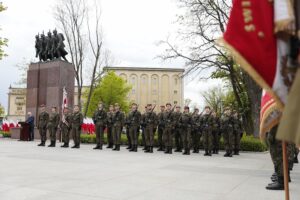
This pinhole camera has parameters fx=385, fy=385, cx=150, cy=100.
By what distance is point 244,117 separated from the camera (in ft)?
93.3

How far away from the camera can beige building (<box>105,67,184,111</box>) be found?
86.6 metres

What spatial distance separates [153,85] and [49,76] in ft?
212

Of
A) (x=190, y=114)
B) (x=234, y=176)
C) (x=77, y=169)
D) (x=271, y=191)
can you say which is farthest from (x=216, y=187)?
(x=190, y=114)

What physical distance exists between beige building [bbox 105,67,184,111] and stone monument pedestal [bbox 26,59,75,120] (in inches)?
2424

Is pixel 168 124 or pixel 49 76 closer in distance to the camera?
pixel 168 124

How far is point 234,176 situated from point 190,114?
798cm

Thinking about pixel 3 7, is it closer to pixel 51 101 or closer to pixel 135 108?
pixel 51 101

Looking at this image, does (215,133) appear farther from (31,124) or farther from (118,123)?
(31,124)

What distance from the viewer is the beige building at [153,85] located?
86.6 meters

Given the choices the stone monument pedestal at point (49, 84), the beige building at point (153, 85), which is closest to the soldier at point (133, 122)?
the stone monument pedestal at point (49, 84)

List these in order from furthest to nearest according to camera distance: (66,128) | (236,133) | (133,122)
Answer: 1. (66,128)
2. (133,122)
3. (236,133)

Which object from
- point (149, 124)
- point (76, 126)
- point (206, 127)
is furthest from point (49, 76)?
point (206, 127)

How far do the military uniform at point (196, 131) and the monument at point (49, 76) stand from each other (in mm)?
9118

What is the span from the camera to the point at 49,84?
23.3 m
